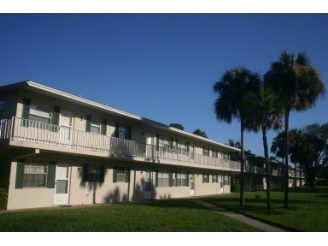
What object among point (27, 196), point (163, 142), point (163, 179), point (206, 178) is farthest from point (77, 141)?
point (206, 178)

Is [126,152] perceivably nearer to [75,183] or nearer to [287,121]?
[75,183]

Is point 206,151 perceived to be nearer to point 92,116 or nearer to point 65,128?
point 92,116

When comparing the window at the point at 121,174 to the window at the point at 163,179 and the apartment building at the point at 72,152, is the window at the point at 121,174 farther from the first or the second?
the window at the point at 163,179

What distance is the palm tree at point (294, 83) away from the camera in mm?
19953

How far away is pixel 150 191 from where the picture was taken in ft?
86.8

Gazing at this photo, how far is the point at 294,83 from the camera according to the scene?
1998 centimetres

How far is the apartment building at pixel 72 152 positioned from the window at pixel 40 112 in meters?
0.04

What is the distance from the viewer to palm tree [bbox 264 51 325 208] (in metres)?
20.0

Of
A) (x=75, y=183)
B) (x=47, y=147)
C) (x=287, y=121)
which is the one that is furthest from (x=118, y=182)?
(x=287, y=121)

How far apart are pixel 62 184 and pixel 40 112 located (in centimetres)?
409

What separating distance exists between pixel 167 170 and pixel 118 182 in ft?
23.5

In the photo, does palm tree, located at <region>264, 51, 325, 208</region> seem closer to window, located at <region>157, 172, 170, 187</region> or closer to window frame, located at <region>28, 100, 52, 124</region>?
window, located at <region>157, 172, 170, 187</region>

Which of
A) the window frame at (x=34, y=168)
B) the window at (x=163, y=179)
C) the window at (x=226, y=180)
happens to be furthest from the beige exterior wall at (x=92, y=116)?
the window at (x=226, y=180)

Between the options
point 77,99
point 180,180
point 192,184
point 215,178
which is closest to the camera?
point 77,99
